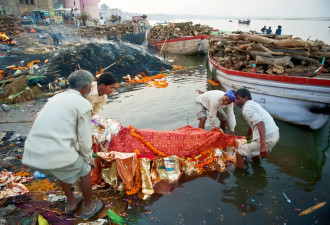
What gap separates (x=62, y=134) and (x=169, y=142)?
7.80 feet

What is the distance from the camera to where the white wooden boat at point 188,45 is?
21.4 meters

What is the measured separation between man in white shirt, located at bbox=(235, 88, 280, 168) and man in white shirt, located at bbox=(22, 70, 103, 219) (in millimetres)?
2808

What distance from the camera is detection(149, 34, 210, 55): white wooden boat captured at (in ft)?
70.1

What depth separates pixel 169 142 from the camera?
4.49 metres

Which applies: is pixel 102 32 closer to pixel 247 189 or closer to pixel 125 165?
pixel 125 165

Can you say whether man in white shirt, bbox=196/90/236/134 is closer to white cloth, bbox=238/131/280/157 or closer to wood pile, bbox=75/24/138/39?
white cloth, bbox=238/131/280/157

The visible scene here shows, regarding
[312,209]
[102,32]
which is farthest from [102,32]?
[312,209]

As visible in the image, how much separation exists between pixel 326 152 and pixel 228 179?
3008 mm

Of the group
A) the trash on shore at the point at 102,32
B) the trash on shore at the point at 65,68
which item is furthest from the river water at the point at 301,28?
the trash on shore at the point at 102,32

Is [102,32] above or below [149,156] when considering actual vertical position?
above

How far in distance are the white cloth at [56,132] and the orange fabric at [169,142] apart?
184 cm

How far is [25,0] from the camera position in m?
32.4

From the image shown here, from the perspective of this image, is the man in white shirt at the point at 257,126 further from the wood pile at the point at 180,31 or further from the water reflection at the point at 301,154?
the wood pile at the point at 180,31

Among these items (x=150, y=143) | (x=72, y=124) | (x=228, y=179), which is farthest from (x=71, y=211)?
(x=228, y=179)
